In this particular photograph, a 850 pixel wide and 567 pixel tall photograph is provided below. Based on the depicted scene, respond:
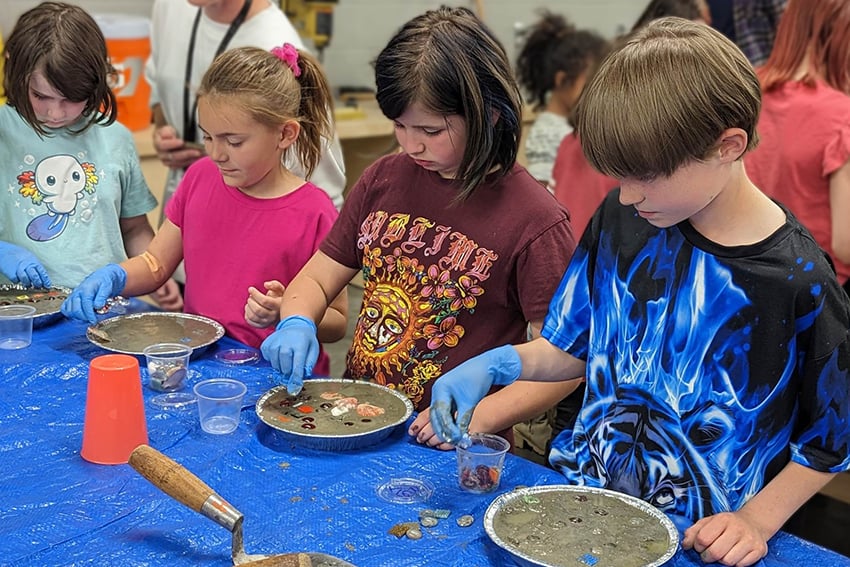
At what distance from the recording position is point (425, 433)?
1.54 metres

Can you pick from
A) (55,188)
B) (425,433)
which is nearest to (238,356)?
(425,433)

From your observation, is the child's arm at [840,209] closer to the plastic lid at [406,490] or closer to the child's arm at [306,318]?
the child's arm at [306,318]

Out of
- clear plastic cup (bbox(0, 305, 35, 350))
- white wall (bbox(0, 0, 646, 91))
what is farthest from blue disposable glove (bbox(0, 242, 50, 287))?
white wall (bbox(0, 0, 646, 91))

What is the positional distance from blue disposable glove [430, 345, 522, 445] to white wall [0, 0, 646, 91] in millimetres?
3583

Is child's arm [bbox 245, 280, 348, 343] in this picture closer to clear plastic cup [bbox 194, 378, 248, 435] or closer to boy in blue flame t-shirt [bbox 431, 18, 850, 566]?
clear plastic cup [bbox 194, 378, 248, 435]

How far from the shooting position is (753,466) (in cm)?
136

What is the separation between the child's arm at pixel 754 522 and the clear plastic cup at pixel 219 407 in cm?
77

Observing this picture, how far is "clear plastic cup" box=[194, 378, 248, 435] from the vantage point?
1.58 meters

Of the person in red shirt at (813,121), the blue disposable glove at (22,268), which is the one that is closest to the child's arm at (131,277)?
the blue disposable glove at (22,268)

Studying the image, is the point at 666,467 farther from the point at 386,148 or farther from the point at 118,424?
the point at 386,148

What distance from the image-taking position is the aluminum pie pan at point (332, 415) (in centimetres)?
152

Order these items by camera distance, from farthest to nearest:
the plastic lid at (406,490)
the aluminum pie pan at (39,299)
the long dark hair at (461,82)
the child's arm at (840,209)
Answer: the child's arm at (840,209), the aluminum pie pan at (39,299), the long dark hair at (461,82), the plastic lid at (406,490)

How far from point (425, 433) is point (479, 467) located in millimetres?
167

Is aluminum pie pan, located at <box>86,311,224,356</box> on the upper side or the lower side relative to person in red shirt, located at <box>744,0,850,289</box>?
lower
